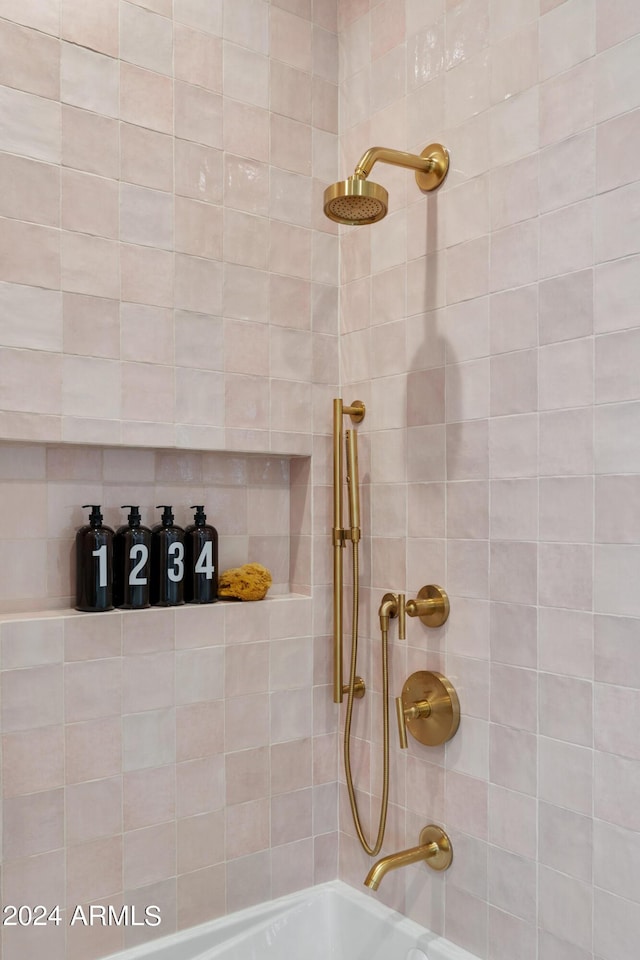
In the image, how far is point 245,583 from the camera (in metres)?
1.88

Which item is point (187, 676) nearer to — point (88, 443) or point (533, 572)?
point (88, 443)

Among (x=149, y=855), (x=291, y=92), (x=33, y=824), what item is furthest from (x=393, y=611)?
(x=291, y=92)

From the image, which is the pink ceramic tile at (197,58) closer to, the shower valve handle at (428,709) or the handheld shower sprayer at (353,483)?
the handheld shower sprayer at (353,483)

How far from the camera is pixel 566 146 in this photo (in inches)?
58.1

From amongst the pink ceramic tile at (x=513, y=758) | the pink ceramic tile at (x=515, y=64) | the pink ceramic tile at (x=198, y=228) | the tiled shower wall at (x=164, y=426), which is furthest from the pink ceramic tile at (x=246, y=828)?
the pink ceramic tile at (x=515, y=64)

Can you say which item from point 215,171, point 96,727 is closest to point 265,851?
point 96,727

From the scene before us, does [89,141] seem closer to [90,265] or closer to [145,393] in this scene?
[90,265]

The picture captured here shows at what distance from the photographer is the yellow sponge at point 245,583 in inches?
73.9

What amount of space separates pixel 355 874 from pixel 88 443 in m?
1.23

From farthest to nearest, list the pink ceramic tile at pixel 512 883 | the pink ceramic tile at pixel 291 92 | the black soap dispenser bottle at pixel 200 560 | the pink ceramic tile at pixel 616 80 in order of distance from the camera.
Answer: the pink ceramic tile at pixel 291 92, the black soap dispenser bottle at pixel 200 560, the pink ceramic tile at pixel 512 883, the pink ceramic tile at pixel 616 80

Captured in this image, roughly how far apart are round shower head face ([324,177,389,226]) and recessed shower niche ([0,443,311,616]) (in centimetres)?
63

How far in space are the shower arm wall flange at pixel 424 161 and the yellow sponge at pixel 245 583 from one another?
0.93m

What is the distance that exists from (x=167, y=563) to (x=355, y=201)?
2.86 ft

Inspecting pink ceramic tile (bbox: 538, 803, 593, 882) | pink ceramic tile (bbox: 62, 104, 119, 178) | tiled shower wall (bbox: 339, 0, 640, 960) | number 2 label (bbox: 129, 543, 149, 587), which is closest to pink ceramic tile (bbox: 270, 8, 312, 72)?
tiled shower wall (bbox: 339, 0, 640, 960)
